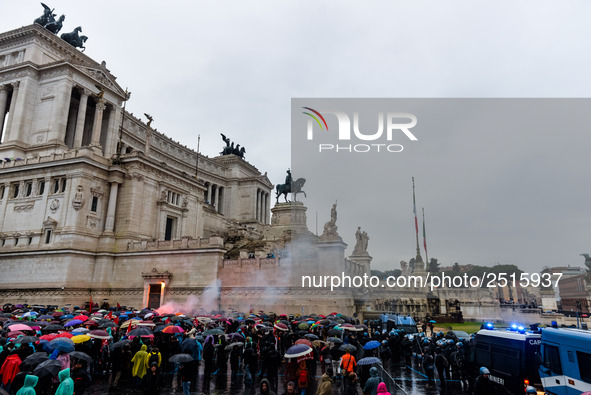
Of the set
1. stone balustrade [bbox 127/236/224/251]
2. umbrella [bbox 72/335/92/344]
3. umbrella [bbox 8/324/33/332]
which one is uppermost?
stone balustrade [bbox 127/236/224/251]

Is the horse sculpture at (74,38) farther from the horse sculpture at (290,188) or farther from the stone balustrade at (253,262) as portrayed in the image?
the stone balustrade at (253,262)

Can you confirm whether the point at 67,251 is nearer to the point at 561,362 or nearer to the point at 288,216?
the point at 288,216

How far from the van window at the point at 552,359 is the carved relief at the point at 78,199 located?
118ft

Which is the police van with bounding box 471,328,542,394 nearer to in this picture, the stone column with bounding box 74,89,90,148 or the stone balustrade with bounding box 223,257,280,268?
the stone balustrade with bounding box 223,257,280,268

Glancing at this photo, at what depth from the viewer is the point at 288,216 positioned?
51969 mm

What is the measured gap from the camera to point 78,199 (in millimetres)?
34625

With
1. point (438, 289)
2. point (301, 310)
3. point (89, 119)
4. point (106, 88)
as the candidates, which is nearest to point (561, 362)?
point (301, 310)

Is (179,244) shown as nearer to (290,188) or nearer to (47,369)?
(47,369)

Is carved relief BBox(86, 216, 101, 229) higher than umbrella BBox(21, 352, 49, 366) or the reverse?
higher

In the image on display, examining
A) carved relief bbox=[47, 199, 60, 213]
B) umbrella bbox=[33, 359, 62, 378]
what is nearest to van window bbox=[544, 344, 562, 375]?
umbrella bbox=[33, 359, 62, 378]

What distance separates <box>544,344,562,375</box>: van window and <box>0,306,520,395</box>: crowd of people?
75.2 inches

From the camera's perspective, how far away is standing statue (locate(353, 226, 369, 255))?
34.8m

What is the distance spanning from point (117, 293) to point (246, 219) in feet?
130

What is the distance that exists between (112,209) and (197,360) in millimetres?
28592
